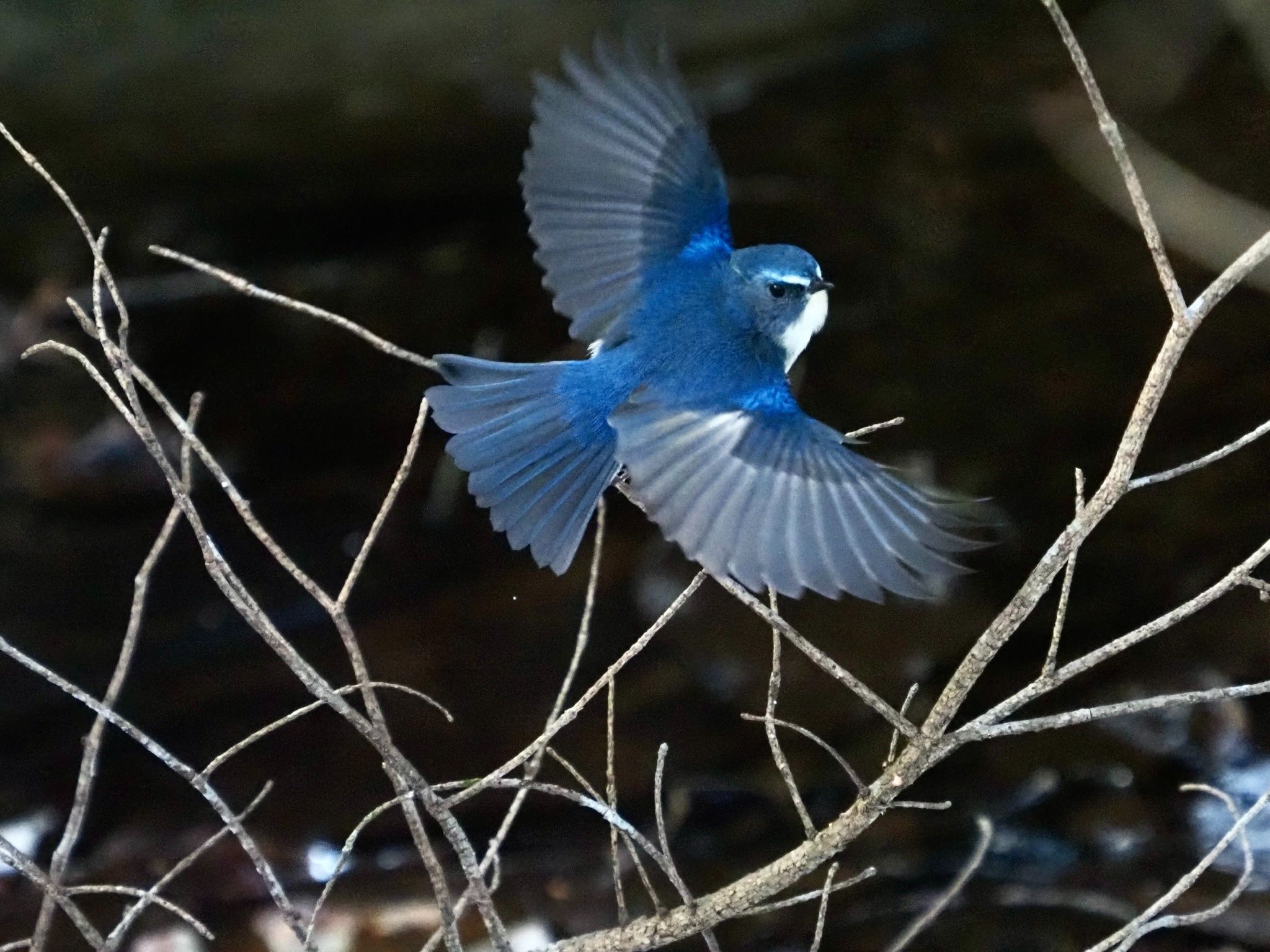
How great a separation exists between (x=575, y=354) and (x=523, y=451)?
2.31m

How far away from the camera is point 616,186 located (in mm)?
3283

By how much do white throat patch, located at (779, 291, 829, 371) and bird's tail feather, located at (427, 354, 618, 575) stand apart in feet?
1.55

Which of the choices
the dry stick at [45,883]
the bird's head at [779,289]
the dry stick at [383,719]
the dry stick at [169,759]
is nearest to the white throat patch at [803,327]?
the bird's head at [779,289]

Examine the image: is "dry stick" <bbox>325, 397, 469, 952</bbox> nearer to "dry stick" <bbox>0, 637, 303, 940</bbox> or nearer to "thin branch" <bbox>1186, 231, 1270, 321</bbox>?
"dry stick" <bbox>0, 637, 303, 940</bbox>

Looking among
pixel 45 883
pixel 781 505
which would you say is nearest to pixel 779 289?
pixel 781 505

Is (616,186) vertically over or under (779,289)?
over

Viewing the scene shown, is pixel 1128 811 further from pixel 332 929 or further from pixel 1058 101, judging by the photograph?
pixel 1058 101

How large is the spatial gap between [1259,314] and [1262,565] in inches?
42.9

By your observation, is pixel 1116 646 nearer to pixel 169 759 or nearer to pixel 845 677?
pixel 845 677

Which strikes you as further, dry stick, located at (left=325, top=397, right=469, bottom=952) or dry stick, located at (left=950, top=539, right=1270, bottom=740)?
dry stick, located at (left=325, top=397, right=469, bottom=952)

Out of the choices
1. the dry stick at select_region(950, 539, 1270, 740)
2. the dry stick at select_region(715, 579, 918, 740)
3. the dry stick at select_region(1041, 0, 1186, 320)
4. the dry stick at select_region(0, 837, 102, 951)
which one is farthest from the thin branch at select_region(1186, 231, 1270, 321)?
the dry stick at select_region(0, 837, 102, 951)

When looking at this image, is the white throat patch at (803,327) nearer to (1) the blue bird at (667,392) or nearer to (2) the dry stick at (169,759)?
(1) the blue bird at (667,392)

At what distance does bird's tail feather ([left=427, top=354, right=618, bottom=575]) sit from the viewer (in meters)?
2.69

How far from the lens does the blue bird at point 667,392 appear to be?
2.20 meters
